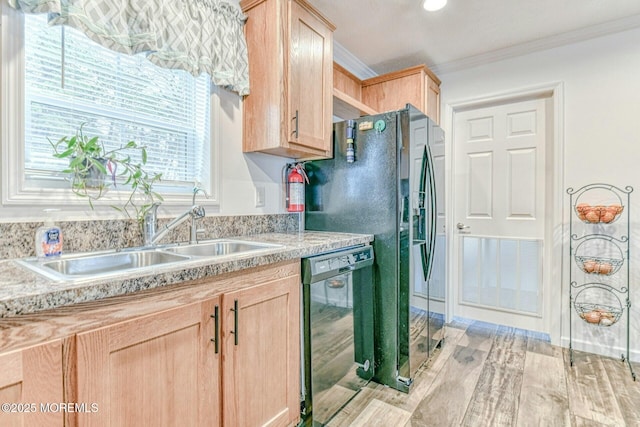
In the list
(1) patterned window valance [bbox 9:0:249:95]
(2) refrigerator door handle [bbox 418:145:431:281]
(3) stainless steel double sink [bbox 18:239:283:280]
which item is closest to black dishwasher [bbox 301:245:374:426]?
(3) stainless steel double sink [bbox 18:239:283:280]

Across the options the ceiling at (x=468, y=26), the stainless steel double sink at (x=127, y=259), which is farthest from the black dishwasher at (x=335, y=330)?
the ceiling at (x=468, y=26)

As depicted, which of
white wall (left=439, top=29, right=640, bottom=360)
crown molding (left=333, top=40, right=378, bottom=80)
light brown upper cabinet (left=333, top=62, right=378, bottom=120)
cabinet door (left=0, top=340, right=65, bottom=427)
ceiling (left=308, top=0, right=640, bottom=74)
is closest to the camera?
cabinet door (left=0, top=340, right=65, bottom=427)

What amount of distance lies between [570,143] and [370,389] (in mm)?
2404

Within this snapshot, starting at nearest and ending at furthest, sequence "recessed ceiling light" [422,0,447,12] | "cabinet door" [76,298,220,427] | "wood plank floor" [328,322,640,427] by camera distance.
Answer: "cabinet door" [76,298,220,427]
"wood plank floor" [328,322,640,427]
"recessed ceiling light" [422,0,447,12]

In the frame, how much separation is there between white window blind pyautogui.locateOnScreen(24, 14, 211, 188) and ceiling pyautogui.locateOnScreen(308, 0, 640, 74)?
115 cm

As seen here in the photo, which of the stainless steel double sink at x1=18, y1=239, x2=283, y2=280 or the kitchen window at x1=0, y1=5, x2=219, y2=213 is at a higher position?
the kitchen window at x1=0, y1=5, x2=219, y2=213

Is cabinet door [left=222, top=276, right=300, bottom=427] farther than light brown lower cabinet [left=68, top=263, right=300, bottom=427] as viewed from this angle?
Yes

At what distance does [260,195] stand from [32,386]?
150 cm

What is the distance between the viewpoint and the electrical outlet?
210 cm

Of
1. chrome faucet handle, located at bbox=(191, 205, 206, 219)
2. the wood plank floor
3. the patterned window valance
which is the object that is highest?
the patterned window valance

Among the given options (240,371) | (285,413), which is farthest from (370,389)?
(240,371)

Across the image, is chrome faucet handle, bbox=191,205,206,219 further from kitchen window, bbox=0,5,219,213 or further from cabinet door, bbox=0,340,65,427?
cabinet door, bbox=0,340,65,427

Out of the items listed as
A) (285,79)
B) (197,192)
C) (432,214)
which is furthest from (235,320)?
(432,214)

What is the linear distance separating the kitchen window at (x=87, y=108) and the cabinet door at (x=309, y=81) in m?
0.47
